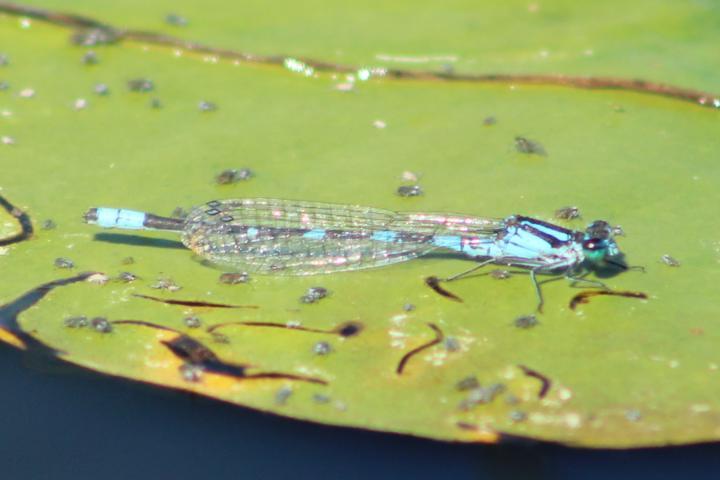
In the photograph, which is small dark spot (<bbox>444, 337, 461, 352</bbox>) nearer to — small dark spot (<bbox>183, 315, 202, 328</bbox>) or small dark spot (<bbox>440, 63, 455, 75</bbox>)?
small dark spot (<bbox>183, 315, 202, 328</bbox>)

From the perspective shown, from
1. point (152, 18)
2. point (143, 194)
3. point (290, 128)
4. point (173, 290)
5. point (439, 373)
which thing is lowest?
point (439, 373)

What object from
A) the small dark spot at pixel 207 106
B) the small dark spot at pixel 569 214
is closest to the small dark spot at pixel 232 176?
the small dark spot at pixel 207 106

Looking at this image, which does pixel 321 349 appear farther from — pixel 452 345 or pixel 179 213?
pixel 179 213

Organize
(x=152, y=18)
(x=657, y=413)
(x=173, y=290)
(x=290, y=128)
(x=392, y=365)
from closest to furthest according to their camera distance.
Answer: (x=657, y=413) < (x=392, y=365) < (x=173, y=290) < (x=290, y=128) < (x=152, y=18)

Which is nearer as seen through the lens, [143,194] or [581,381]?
[581,381]

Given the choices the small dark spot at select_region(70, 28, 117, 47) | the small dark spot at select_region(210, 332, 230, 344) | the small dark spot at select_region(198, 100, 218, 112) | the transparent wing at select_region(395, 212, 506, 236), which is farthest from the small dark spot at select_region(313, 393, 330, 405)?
the small dark spot at select_region(70, 28, 117, 47)

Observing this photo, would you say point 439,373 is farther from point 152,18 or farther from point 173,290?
point 152,18

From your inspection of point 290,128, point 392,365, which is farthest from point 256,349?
point 290,128

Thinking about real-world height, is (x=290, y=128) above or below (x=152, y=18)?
below
